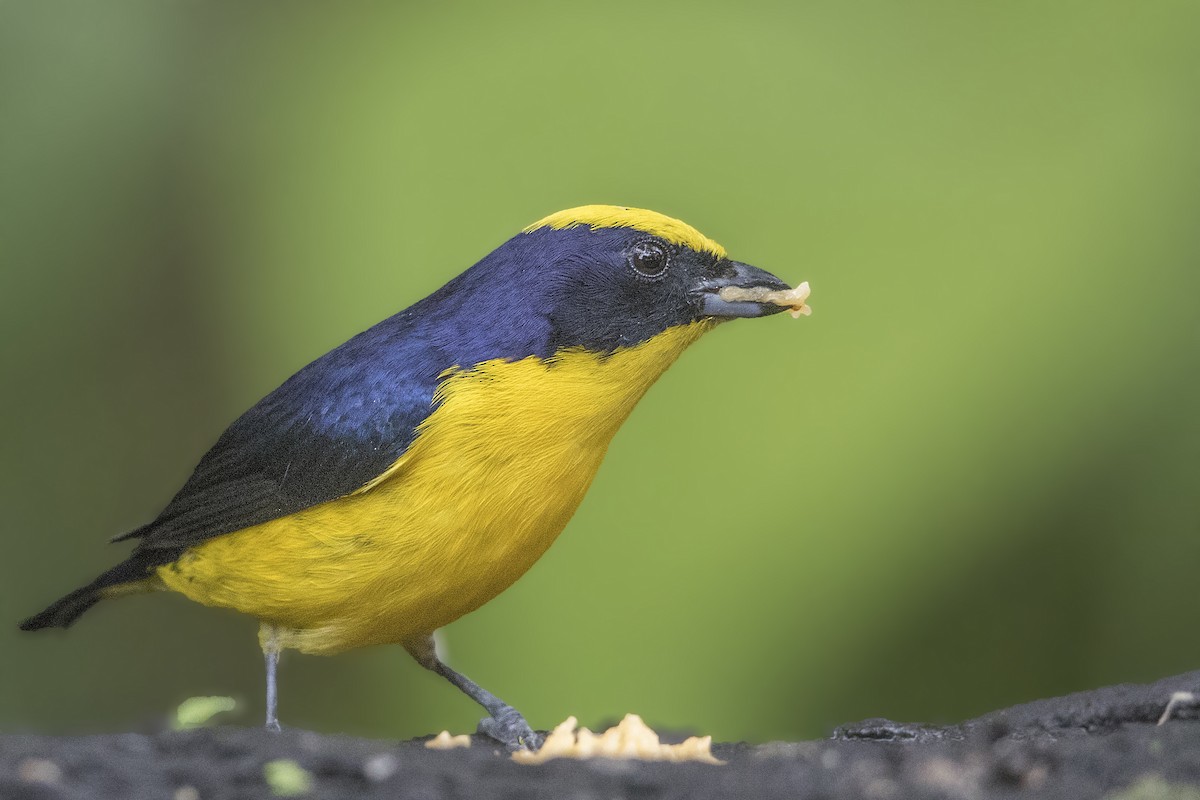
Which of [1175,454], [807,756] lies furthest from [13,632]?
[1175,454]

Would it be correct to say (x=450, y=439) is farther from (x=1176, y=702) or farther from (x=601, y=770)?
(x=1176, y=702)

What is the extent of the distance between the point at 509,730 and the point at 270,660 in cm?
52

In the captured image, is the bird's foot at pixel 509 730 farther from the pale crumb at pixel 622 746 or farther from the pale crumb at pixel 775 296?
the pale crumb at pixel 775 296

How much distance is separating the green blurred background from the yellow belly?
1370 mm

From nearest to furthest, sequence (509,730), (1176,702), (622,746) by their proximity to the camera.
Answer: (1176,702) < (622,746) < (509,730)

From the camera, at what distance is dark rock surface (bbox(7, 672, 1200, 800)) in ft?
5.78

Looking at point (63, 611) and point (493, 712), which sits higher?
point (63, 611)

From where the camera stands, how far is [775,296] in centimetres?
267

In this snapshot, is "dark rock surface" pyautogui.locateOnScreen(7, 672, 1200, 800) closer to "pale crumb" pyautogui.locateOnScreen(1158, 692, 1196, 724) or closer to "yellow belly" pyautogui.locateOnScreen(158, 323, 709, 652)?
"pale crumb" pyautogui.locateOnScreen(1158, 692, 1196, 724)

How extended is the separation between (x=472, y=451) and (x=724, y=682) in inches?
71.1

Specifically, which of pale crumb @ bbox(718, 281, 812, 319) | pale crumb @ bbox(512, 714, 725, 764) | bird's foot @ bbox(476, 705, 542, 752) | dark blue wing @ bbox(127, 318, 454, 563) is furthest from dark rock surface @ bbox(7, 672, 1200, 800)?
pale crumb @ bbox(718, 281, 812, 319)

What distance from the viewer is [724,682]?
13.4 feet

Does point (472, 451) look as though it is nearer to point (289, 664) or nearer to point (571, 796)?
point (571, 796)

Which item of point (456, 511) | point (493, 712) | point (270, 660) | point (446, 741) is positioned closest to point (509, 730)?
point (493, 712)
